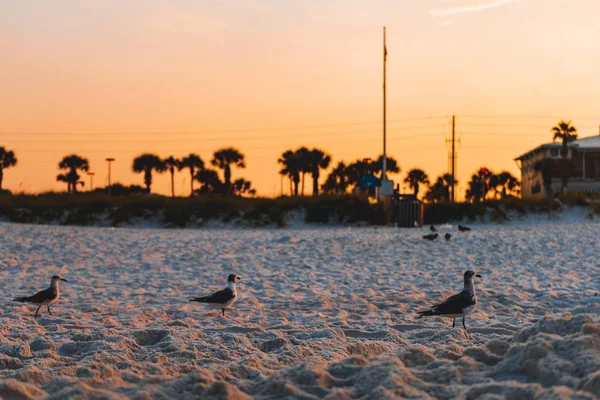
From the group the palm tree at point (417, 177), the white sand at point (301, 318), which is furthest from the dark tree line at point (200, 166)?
the white sand at point (301, 318)

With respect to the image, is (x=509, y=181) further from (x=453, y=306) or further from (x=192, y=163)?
(x=453, y=306)

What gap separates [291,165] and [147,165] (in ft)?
46.6

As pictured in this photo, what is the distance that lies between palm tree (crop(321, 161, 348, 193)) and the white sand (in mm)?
48210

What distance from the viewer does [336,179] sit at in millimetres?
74938

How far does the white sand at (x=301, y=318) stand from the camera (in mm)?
6371

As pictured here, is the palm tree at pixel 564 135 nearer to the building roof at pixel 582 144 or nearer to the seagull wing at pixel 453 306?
the building roof at pixel 582 144

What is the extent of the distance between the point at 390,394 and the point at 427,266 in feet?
38.6

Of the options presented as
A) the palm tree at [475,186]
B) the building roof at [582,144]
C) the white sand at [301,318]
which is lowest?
the white sand at [301,318]

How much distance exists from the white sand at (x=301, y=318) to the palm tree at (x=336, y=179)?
158ft

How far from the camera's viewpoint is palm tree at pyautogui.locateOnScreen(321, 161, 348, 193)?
73000 mm

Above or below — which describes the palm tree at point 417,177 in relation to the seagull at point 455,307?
above

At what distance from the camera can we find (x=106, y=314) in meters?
12.1

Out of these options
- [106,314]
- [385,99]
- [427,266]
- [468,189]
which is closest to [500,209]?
[385,99]

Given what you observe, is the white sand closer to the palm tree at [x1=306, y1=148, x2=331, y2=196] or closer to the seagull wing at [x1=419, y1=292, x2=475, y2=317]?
the seagull wing at [x1=419, y1=292, x2=475, y2=317]
